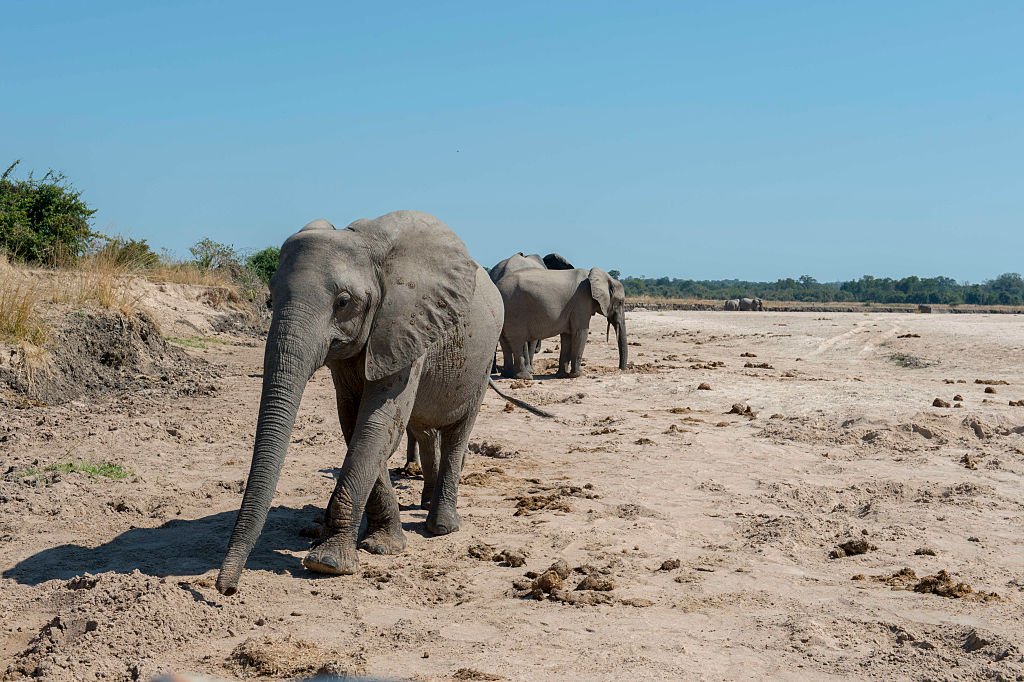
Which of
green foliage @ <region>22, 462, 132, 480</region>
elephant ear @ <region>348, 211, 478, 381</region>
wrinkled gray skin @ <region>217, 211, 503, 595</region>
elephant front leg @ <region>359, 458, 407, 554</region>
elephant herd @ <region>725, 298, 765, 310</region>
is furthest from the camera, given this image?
elephant herd @ <region>725, 298, 765, 310</region>

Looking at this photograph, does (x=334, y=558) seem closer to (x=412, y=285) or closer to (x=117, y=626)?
(x=117, y=626)

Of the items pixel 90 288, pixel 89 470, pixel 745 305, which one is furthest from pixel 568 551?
pixel 745 305

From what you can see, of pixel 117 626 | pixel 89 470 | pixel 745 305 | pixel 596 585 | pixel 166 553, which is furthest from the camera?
pixel 745 305

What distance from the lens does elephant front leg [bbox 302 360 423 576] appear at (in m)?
5.01

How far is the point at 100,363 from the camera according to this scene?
Answer: 35.1 feet

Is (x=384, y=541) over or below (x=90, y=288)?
below

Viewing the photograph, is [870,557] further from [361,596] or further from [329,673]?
[329,673]

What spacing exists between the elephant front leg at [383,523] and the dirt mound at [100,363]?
5363mm

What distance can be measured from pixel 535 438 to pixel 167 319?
1047cm

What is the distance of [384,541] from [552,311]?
409 inches

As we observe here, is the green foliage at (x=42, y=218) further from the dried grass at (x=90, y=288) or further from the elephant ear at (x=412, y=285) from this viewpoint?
the elephant ear at (x=412, y=285)

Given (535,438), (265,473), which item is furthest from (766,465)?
(265,473)

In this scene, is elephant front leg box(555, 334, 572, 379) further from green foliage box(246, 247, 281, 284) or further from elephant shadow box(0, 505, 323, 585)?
green foliage box(246, 247, 281, 284)

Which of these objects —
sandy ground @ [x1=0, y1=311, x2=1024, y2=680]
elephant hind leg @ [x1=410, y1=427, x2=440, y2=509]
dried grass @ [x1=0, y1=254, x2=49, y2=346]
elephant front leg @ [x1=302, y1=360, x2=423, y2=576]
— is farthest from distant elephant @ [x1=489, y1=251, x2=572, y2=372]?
elephant front leg @ [x1=302, y1=360, x2=423, y2=576]
